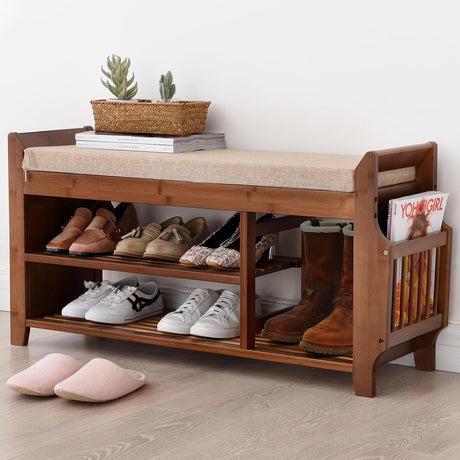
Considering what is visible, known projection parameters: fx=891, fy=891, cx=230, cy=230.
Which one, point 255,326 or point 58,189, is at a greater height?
point 58,189

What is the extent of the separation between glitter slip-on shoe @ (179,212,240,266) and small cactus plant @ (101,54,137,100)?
0.50 m

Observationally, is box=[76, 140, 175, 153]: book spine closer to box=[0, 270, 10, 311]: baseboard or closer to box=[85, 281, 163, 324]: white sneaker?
box=[85, 281, 163, 324]: white sneaker

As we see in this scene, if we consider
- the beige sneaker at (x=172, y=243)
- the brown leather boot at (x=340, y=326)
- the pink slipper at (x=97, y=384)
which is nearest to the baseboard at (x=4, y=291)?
the beige sneaker at (x=172, y=243)

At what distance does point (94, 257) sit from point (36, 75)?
806 mm

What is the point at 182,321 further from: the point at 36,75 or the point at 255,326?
the point at 36,75

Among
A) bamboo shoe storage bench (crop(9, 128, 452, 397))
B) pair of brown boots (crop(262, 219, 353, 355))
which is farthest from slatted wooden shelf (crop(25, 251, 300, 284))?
pair of brown boots (crop(262, 219, 353, 355))

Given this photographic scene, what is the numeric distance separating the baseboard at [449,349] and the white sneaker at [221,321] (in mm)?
556

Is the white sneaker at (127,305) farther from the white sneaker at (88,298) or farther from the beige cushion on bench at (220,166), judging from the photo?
the beige cushion on bench at (220,166)

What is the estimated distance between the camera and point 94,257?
258cm

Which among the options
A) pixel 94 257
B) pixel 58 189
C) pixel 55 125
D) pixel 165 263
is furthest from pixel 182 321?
pixel 55 125

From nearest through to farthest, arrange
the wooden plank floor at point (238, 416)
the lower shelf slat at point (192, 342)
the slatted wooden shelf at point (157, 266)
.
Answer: the wooden plank floor at point (238, 416) → the lower shelf slat at point (192, 342) → the slatted wooden shelf at point (157, 266)

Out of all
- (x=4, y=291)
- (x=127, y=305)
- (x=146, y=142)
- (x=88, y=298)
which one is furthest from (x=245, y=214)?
(x=4, y=291)

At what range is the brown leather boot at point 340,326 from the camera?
7.34 ft

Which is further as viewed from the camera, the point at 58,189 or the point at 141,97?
the point at 141,97
